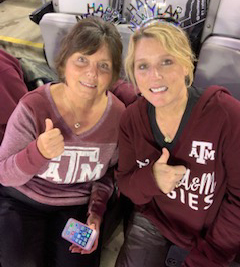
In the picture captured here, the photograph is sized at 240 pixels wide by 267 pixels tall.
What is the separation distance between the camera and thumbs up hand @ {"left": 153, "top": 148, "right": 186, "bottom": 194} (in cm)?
90

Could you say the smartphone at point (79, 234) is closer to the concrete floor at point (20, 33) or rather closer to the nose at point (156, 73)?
the nose at point (156, 73)

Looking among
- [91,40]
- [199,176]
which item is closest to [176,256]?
[199,176]

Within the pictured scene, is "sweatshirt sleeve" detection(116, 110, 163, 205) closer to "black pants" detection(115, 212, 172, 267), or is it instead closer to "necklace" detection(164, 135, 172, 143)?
"necklace" detection(164, 135, 172, 143)

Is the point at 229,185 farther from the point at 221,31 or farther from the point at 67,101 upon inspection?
the point at 221,31

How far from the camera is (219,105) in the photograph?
90 centimetres

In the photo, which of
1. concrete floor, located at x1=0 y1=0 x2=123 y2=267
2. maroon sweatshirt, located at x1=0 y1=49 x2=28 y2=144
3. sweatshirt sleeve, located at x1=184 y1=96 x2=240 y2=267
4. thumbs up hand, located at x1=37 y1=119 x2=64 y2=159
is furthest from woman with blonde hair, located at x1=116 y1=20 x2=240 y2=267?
concrete floor, located at x1=0 y1=0 x2=123 y2=267

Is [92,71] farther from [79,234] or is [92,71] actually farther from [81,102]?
[79,234]

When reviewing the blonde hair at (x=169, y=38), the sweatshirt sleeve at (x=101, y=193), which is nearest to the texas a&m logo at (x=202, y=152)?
the blonde hair at (x=169, y=38)

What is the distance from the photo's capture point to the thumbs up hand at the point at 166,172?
35.4 inches

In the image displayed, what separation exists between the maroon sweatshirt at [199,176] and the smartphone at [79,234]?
0.23m

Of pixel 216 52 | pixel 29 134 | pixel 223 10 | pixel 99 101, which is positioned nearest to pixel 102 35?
pixel 99 101

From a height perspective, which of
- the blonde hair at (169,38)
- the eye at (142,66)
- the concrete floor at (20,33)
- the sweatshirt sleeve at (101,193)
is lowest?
the sweatshirt sleeve at (101,193)

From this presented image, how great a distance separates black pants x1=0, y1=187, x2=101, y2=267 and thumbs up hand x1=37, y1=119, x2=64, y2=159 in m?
0.34

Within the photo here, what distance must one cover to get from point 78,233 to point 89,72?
23.4 inches
